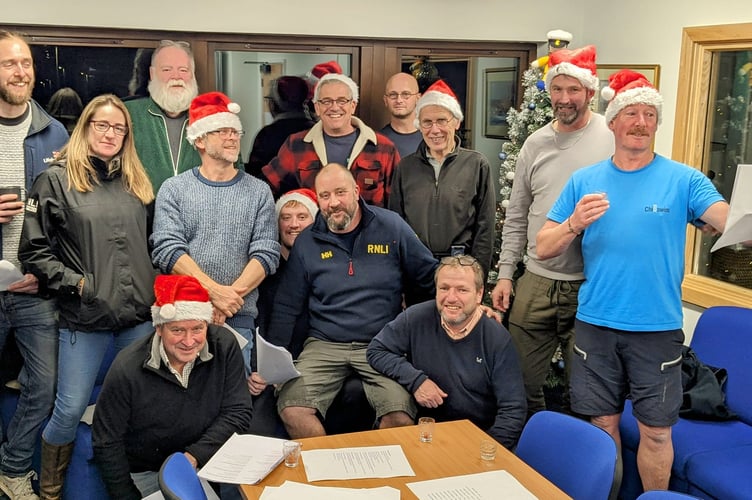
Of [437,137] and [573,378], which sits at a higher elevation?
[437,137]

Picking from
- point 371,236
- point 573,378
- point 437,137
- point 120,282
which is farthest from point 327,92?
point 573,378

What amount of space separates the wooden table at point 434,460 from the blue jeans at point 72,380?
1180 mm

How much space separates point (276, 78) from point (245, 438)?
10.0 feet

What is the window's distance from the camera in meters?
4.13

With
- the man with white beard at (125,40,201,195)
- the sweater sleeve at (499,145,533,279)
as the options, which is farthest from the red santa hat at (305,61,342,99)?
the sweater sleeve at (499,145,533,279)

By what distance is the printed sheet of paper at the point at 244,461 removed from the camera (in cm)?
219

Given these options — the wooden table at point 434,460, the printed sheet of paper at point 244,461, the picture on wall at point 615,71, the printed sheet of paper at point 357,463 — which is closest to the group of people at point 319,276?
the printed sheet of paper at point 244,461

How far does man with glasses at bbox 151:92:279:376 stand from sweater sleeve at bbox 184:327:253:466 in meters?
0.46

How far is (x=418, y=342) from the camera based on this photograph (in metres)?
3.19

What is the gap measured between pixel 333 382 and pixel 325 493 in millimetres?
1339

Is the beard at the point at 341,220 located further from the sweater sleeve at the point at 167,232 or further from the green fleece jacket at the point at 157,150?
the green fleece jacket at the point at 157,150

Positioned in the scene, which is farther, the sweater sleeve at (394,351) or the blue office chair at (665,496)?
the sweater sleeve at (394,351)

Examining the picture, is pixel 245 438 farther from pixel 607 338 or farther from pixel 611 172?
pixel 611 172

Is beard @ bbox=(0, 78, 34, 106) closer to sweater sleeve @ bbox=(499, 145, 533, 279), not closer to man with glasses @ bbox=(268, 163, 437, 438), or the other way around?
man with glasses @ bbox=(268, 163, 437, 438)
